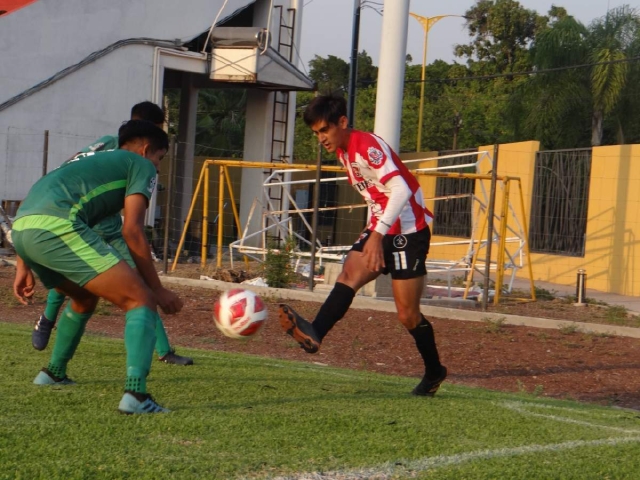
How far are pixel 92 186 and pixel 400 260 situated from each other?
222cm

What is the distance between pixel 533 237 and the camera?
20.7m

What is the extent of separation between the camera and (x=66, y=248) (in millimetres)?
4953

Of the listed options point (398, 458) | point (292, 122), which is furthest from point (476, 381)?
point (292, 122)

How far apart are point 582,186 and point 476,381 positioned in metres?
11.2

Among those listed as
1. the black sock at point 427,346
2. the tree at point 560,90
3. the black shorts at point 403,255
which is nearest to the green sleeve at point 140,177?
the black shorts at point 403,255

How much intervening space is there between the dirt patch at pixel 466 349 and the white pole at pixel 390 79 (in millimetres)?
2826

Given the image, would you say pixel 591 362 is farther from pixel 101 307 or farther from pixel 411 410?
pixel 101 307

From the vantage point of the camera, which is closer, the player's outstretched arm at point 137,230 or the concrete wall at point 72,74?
the player's outstretched arm at point 137,230

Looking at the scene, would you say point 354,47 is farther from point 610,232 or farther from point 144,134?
point 144,134

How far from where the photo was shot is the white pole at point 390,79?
13859mm

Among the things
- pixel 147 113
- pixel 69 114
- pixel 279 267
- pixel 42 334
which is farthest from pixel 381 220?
pixel 69 114

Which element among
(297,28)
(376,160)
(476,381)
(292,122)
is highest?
(297,28)

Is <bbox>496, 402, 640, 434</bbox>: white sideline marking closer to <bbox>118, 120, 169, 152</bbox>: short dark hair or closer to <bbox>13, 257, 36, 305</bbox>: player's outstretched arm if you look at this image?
<bbox>118, 120, 169, 152</bbox>: short dark hair

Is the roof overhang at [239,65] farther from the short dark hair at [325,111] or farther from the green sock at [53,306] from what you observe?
the short dark hair at [325,111]
